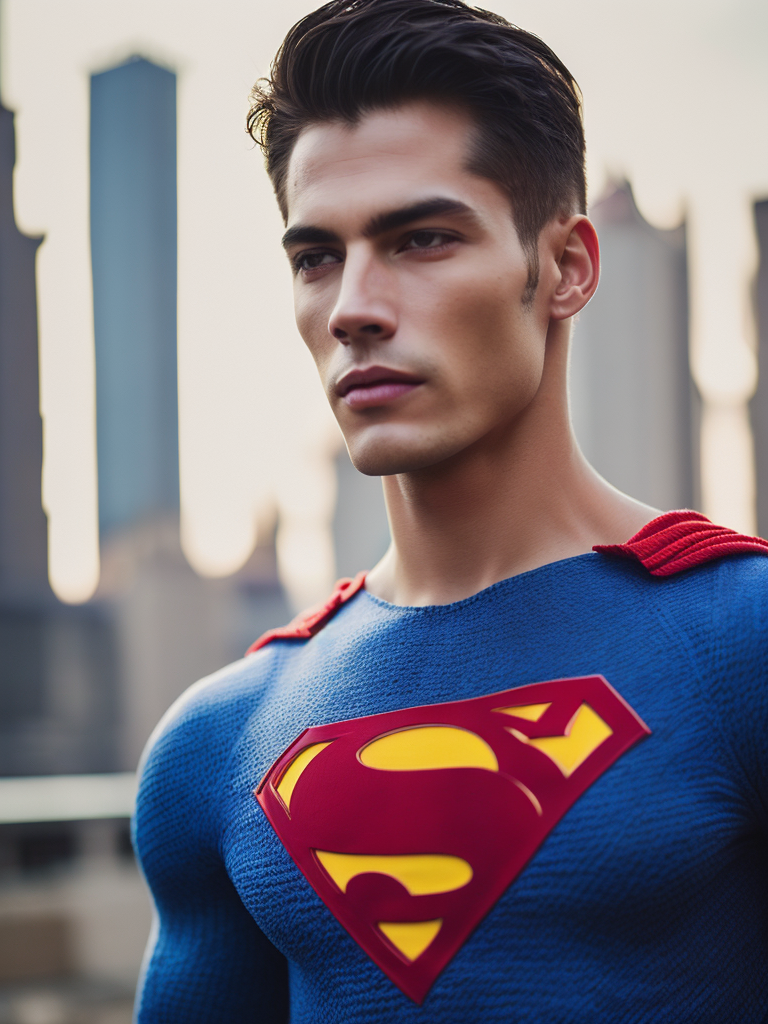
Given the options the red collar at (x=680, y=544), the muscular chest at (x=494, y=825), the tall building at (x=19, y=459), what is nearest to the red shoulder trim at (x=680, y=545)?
the red collar at (x=680, y=544)

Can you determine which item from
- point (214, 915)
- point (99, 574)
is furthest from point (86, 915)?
point (99, 574)

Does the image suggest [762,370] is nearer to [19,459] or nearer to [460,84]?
[19,459]

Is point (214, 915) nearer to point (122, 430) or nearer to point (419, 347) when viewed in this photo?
point (419, 347)

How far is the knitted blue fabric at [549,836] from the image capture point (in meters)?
1.03

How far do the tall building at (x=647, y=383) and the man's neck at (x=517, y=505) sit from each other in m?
20.0

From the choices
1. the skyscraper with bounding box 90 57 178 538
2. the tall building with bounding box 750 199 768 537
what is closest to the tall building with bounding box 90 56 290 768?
the skyscraper with bounding box 90 57 178 538

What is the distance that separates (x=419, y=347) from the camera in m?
1.17

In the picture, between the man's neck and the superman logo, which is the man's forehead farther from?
the superman logo

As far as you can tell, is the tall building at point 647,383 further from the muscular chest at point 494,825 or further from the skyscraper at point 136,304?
the muscular chest at point 494,825

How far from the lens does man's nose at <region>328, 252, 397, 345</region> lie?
3.86ft

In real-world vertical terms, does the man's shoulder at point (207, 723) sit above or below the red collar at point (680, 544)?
below

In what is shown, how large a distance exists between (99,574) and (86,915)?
14.6m

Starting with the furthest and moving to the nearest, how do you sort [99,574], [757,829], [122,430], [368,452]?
[99,574] < [122,430] < [368,452] < [757,829]

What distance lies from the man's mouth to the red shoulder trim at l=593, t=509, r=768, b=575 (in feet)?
1.18
